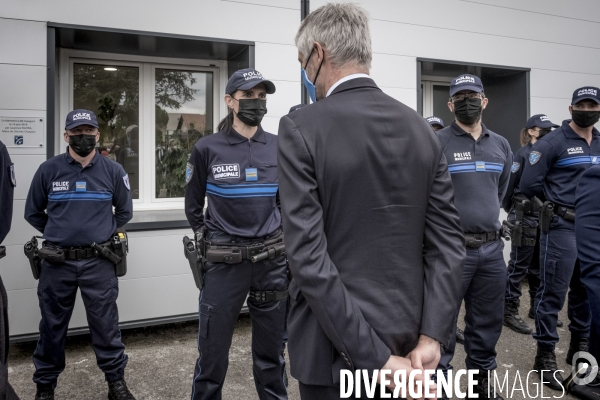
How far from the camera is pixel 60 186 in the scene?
3652 mm

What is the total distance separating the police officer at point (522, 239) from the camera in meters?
5.27

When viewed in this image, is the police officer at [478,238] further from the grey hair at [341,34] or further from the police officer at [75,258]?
the police officer at [75,258]

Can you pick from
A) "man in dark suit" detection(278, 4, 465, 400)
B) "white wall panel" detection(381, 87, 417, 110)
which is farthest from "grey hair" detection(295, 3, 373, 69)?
"white wall panel" detection(381, 87, 417, 110)

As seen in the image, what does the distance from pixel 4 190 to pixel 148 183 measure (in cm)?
200

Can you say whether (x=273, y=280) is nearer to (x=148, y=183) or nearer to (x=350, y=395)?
(x=350, y=395)

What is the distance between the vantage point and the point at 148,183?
5.34 m

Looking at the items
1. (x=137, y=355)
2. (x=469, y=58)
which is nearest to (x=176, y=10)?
(x=137, y=355)

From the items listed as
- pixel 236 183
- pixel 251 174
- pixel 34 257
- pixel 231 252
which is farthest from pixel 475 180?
pixel 34 257

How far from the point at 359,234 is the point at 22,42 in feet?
13.2

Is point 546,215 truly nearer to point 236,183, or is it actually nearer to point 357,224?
point 236,183

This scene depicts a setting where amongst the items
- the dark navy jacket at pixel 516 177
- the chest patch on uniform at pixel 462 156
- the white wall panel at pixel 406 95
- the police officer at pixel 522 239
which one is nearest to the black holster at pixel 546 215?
the police officer at pixel 522 239

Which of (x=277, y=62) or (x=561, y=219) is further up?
(x=277, y=62)

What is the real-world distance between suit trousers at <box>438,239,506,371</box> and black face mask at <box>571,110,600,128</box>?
62.2 inches

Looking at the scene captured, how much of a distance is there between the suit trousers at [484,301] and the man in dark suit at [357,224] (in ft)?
6.19
